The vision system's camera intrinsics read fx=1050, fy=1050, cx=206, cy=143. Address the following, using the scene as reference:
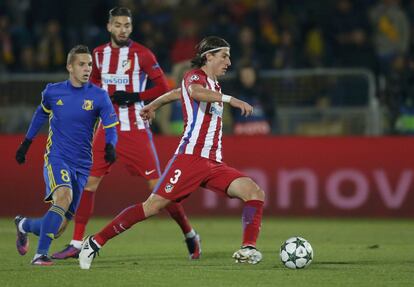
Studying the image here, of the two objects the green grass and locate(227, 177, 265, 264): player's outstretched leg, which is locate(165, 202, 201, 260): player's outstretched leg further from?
locate(227, 177, 265, 264): player's outstretched leg

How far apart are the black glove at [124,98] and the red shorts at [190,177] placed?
177 centimetres

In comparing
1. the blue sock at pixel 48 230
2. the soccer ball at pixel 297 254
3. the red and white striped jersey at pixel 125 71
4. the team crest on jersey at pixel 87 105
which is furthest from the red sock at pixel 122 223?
the red and white striped jersey at pixel 125 71

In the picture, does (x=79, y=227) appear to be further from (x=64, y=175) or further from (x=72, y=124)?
(x=72, y=124)

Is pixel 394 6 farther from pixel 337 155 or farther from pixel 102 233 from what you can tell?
pixel 102 233

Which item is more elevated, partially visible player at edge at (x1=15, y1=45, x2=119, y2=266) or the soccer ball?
partially visible player at edge at (x1=15, y1=45, x2=119, y2=266)

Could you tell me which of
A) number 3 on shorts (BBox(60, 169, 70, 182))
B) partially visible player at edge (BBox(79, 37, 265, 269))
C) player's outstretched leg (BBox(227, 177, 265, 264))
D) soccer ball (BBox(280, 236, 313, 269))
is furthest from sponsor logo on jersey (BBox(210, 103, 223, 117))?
number 3 on shorts (BBox(60, 169, 70, 182))

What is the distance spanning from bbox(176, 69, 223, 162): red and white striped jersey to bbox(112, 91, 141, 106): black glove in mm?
1621

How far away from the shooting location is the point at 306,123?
17.3 metres

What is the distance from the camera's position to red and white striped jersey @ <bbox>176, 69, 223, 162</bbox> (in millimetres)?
9531

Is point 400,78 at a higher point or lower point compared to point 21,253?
higher

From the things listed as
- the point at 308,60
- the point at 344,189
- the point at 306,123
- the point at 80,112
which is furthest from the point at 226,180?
the point at 308,60

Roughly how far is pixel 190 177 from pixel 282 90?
853 centimetres

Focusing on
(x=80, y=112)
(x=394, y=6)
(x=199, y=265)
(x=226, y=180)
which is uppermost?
(x=394, y=6)

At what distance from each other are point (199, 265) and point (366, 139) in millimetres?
7020
